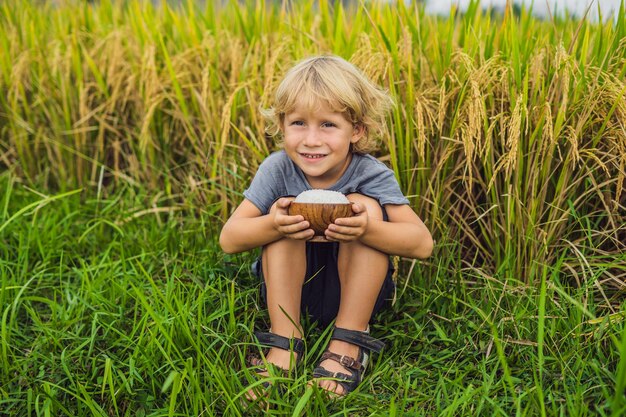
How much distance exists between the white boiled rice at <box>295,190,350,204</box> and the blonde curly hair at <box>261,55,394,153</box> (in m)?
0.27

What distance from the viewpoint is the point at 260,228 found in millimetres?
1898

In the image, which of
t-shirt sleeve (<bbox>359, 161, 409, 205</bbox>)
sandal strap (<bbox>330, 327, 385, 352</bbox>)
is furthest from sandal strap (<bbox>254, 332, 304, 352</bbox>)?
t-shirt sleeve (<bbox>359, 161, 409, 205</bbox>)

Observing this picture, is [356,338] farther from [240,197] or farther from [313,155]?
[240,197]

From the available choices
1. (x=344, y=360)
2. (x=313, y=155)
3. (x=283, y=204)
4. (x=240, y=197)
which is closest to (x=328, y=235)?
(x=283, y=204)

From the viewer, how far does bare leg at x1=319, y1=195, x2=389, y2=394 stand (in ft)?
6.31

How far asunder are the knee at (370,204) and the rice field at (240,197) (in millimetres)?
346

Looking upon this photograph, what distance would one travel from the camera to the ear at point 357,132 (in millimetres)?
2068

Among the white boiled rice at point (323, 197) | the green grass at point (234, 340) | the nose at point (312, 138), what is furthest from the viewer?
the nose at point (312, 138)

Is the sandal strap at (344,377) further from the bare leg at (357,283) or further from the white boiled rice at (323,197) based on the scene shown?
the white boiled rice at (323,197)

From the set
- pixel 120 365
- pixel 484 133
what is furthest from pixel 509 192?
pixel 120 365

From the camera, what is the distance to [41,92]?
124 inches

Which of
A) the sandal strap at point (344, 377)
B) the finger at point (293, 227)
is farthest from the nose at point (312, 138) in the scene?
the sandal strap at point (344, 377)

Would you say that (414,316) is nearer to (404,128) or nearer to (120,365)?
(404,128)

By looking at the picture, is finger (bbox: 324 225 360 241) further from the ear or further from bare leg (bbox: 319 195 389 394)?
the ear
